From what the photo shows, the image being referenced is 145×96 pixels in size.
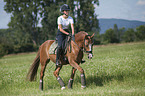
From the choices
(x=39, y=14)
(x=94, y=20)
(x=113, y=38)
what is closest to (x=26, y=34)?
(x=39, y=14)

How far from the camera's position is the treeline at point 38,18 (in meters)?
54.9

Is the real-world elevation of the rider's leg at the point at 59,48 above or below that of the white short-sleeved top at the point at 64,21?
below

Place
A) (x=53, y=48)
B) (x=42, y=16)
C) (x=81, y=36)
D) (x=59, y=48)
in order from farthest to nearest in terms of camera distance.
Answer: (x=42, y=16) < (x=53, y=48) < (x=59, y=48) < (x=81, y=36)

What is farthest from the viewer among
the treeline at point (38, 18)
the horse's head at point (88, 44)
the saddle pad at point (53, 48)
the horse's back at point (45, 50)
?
the treeline at point (38, 18)

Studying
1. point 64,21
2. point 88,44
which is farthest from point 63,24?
point 88,44

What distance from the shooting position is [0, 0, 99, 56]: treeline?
54.9 metres

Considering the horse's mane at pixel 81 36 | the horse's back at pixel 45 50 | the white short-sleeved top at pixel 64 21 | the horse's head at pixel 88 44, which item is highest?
the white short-sleeved top at pixel 64 21

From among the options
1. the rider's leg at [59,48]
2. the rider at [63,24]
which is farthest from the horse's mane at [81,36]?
the rider's leg at [59,48]

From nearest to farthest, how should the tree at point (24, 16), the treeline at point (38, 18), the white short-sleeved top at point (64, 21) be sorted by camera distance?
the white short-sleeved top at point (64, 21)
the treeline at point (38, 18)
the tree at point (24, 16)

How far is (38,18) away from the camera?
212 ft

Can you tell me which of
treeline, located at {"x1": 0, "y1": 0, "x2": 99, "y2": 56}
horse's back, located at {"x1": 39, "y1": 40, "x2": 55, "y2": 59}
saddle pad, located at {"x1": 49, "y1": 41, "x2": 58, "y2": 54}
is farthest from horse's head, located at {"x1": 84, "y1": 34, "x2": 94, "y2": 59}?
treeline, located at {"x1": 0, "y1": 0, "x2": 99, "y2": 56}

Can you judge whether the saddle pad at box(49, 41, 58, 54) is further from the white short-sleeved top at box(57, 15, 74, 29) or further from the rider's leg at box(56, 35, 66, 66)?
the white short-sleeved top at box(57, 15, 74, 29)

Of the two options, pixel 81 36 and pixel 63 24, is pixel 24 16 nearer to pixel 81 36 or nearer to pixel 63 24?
pixel 63 24

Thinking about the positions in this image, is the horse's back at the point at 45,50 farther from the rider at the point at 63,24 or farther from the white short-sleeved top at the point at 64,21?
the white short-sleeved top at the point at 64,21
